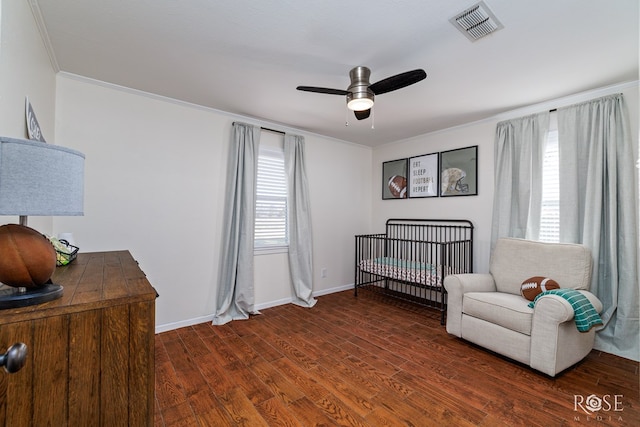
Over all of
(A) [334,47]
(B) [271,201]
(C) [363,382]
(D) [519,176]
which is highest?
(A) [334,47]

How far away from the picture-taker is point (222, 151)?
326 centimetres

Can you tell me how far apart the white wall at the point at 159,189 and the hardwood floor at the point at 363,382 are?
58 centimetres

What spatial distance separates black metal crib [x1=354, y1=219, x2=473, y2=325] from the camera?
3.31m

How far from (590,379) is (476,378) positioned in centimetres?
85

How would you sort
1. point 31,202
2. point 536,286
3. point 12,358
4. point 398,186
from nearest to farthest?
point 12,358, point 31,202, point 536,286, point 398,186

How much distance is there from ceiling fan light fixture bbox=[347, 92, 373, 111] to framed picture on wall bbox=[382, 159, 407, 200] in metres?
2.29

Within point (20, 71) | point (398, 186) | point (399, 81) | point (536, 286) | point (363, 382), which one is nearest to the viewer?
point (20, 71)

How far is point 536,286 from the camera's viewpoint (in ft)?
7.98

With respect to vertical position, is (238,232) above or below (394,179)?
below

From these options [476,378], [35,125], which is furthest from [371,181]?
[35,125]

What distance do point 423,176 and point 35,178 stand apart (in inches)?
157

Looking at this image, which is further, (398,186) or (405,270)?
(398,186)

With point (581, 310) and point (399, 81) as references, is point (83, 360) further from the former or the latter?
point (581, 310)

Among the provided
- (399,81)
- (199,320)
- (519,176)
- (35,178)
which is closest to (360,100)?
(399,81)
